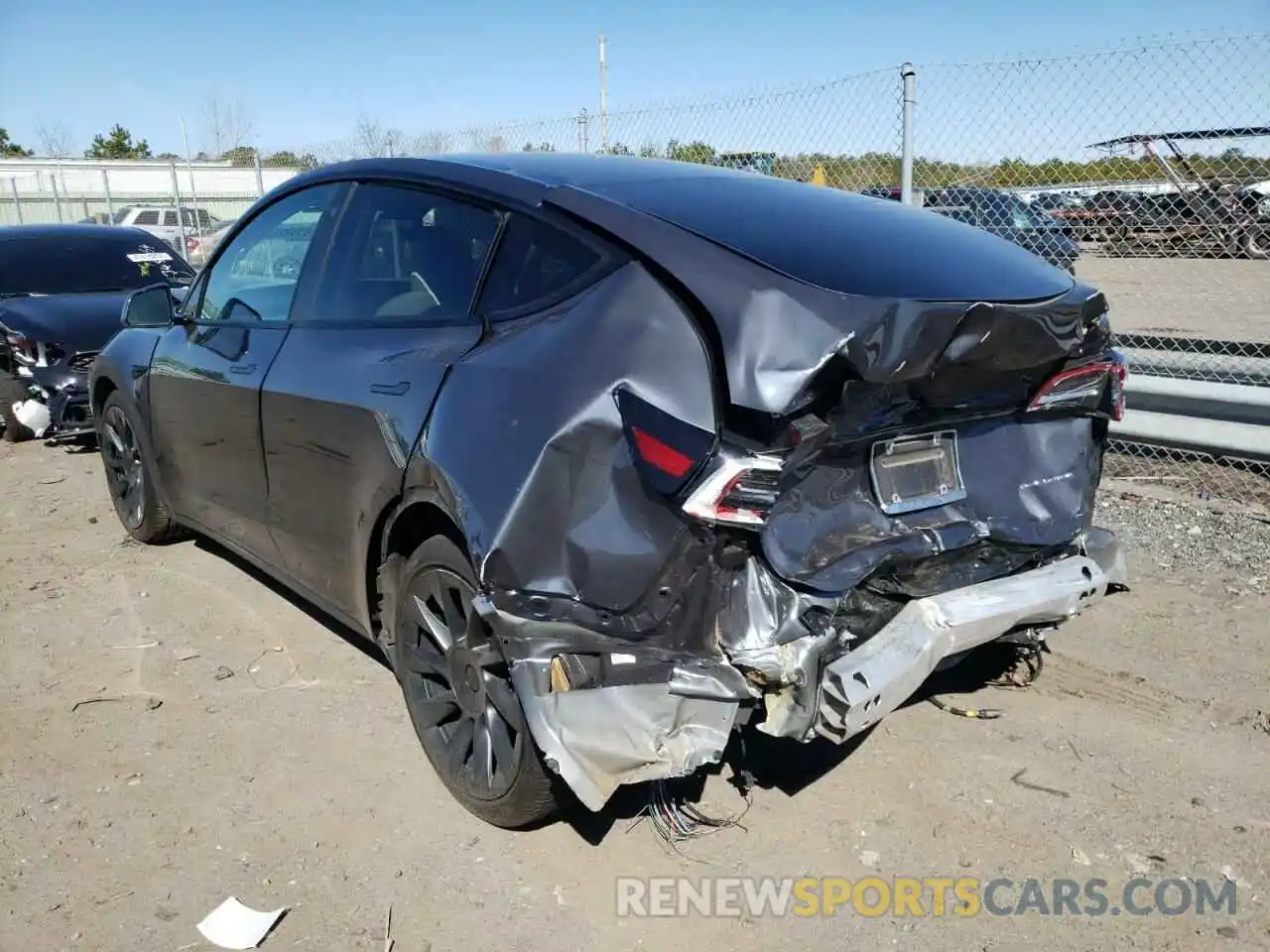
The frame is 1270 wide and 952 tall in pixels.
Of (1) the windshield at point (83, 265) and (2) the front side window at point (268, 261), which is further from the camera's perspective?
(1) the windshield at point (83, 265)

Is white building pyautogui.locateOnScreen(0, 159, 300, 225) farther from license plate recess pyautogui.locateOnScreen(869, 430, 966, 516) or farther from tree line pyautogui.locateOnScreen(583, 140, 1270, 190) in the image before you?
license plate recess pyautogui.locateOnScreen(869, 430, 966, 516)

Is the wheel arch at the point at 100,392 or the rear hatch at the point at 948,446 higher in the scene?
the rear hatch at the point at 948,446

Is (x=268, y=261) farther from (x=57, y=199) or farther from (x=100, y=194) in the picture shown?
(x=100, y=194)

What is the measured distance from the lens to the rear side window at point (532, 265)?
2.75 m

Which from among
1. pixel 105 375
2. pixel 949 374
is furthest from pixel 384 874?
pixel 105 375

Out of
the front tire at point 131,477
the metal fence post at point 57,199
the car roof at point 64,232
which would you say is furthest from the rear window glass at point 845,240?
the metal fence post at point 57,199

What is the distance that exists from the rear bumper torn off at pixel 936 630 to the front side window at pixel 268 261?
240 centimetres

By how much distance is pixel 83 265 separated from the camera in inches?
337

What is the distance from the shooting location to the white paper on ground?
8.47 ft

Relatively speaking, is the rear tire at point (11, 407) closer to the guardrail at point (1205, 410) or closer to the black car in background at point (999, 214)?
the black car in background at point (999, 214)

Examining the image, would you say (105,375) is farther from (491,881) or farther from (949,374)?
(949,374)

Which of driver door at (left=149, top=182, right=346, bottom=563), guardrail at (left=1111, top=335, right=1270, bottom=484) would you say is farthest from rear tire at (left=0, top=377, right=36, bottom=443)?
guardrail at (left=1111, top=335, right=1270, bottom=484)

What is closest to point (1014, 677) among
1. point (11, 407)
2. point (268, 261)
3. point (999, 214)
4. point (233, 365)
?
point (233, 365)

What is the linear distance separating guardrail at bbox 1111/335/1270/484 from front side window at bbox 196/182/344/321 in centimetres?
428
